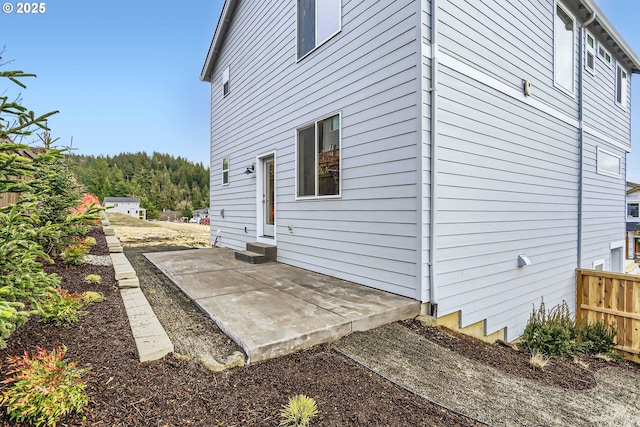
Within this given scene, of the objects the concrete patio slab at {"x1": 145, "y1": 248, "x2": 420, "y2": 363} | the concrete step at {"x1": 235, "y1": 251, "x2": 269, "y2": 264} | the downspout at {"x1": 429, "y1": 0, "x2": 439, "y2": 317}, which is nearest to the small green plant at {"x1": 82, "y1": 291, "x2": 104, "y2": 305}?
the concrete patio slab at {"x1": 145, "y1": 248, "x2": 420, "y2": 363}

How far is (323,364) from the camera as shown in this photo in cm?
236

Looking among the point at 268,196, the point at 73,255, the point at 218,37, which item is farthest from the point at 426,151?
the point at 218,37

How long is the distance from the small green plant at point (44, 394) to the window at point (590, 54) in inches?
376

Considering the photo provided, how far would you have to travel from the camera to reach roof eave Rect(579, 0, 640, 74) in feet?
20.4

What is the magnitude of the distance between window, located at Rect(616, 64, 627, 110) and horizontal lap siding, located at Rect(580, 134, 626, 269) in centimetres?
134

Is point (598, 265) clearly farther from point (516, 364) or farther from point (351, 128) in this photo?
point (351, 128)

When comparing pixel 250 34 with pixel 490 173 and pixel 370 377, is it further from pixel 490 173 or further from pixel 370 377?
pixel 370 377

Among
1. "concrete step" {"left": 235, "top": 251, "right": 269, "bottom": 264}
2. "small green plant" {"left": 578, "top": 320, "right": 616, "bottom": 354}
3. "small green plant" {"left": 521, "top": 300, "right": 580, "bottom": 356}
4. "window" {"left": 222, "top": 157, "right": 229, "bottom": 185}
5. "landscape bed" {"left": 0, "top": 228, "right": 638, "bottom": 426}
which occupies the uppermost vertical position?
"window" {"left": 222, "top": 157, "right": 229, "bottom": 185}

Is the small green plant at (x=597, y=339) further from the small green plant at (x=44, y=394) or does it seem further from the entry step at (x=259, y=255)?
the small green plant at (x=44, y=394)

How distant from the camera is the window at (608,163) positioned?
24.5ft

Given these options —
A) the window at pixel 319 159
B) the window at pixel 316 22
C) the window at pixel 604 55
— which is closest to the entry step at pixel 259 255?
the window at pixel 319 159

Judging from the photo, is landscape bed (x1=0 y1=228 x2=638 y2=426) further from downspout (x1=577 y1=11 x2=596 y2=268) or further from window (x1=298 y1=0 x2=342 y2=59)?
downspout (x1=577 y1=11 x2=596 y2=268)

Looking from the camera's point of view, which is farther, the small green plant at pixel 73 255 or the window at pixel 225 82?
the window at pixel 225 82

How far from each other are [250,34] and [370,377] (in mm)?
7505
